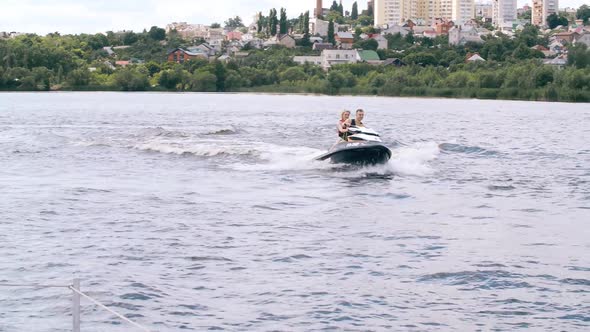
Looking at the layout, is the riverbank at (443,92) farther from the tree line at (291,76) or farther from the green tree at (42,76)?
the green tree at (42,76)

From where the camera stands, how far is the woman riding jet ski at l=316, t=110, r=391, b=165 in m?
31.2

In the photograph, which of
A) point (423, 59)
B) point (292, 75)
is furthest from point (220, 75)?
point (423, 59)

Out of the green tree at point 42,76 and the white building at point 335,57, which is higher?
the white building at point 335,57

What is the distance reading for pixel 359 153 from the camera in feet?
103

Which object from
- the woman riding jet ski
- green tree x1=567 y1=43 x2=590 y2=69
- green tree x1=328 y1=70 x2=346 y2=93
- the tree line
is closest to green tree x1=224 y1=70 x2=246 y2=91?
the tree line

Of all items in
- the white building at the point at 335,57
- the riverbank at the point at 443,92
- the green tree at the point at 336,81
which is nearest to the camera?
the riverbank at the point at 443,92

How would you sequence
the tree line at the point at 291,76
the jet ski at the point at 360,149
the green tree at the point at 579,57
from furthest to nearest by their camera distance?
the green tree at the point at 579,57, the tree line at the point at 291,76, the jet ski at the point at 360,149

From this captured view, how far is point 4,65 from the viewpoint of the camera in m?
137

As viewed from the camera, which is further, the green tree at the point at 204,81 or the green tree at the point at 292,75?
the green tree at the point at 292,75

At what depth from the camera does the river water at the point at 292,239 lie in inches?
591

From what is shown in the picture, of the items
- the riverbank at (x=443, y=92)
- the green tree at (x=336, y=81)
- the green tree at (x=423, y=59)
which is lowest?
the riverbank at (x=443, y=92)

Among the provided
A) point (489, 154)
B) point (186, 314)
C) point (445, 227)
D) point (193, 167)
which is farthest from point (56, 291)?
point (489, 154)

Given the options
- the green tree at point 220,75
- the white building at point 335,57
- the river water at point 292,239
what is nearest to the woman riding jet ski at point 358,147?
the river water at point 292,239

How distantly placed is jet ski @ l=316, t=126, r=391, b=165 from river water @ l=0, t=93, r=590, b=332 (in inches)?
14.6
